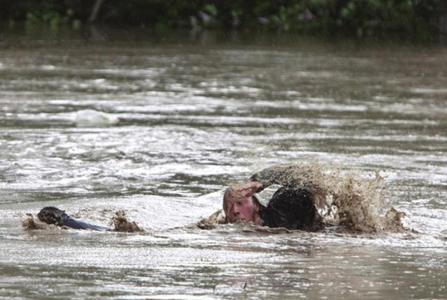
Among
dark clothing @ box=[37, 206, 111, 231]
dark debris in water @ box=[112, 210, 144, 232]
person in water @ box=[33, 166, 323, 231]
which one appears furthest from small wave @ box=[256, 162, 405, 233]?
dark clothing @ box=[37, 206, 111, 231]

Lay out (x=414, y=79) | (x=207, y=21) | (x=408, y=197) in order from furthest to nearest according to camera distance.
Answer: (x=207, y=21) → (x=414, y=79) → (x=408, y=197)

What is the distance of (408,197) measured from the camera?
1236 centimetres

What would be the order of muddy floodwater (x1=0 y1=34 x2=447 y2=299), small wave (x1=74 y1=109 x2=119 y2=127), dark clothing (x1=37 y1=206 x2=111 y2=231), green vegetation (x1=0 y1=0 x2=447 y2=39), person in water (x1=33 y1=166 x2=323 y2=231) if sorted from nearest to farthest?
muddy floodwater (x1=0 y1=34 x2=447 y2=299) → person in water (x1=33 y1=166 x2=323 y2=231) → dark clothing (x1=37 y1=206 x2=111 y2=231) → small wave (x1=74 y1=109 x2=119 y2=127) → green vegetation (x1=0 y1=0 x2=447 y2=39)

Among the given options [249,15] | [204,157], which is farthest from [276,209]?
[249,15]

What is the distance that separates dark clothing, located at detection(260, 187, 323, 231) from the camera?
1006 centimetres

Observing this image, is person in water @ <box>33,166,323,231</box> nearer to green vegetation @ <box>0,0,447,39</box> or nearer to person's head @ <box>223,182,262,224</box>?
person's head @ <box>223,182,262,224</box>

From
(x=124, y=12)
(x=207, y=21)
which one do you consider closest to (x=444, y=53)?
(x=207, y=21)

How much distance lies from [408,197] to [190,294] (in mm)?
5083

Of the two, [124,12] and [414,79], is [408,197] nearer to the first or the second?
[414,79]

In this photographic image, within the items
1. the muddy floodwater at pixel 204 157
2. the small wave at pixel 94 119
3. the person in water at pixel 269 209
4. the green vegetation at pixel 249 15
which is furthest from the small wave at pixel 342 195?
the green vegetation at pixel 249 15

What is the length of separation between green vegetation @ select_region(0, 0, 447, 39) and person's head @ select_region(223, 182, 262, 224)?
83.9 ft

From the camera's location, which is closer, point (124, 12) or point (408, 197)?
point (408, 197)

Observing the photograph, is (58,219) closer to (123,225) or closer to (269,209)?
(123,225)

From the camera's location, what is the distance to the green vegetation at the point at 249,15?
123ft
